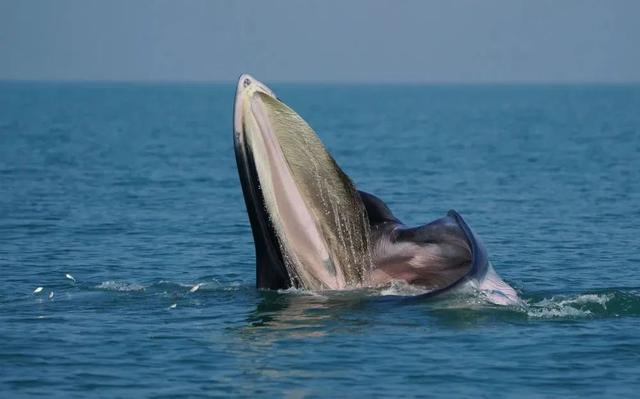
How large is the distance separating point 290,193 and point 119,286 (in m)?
4.98

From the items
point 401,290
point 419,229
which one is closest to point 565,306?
point 401,290

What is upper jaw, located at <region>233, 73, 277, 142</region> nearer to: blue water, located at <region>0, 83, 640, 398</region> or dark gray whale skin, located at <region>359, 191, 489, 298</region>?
dark gray whale skin, located at <region>359, 191, 489, 298</region>

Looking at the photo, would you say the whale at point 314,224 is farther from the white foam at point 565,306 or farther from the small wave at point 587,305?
the small wave at point 587,305

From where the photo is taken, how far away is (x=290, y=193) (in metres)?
16.4

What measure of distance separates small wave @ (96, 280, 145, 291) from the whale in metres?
3.89

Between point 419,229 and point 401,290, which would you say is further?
point 401,290

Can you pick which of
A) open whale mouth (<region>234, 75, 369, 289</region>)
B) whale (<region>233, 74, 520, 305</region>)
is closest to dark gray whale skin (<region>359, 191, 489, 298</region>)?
whale (<region>233, 74, 520, 305</region>)

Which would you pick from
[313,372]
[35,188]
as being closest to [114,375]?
[313,372]

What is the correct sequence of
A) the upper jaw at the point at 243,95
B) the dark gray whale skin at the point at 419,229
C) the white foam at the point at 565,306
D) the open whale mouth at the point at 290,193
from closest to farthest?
the upper jaw at the point at 243,95, the open whale mouth at the point at 290,193, the dark gray whale skin at the point at 419,229, the white foam at the point at 565,306

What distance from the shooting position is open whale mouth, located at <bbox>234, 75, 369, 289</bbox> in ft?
53.4

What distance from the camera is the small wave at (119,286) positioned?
2030 centimetres

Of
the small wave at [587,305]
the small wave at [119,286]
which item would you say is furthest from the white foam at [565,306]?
the small wave at [119,286]

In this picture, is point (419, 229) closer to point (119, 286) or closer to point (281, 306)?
point (281, 306)

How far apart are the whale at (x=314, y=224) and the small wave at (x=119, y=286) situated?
3886 millimetres
